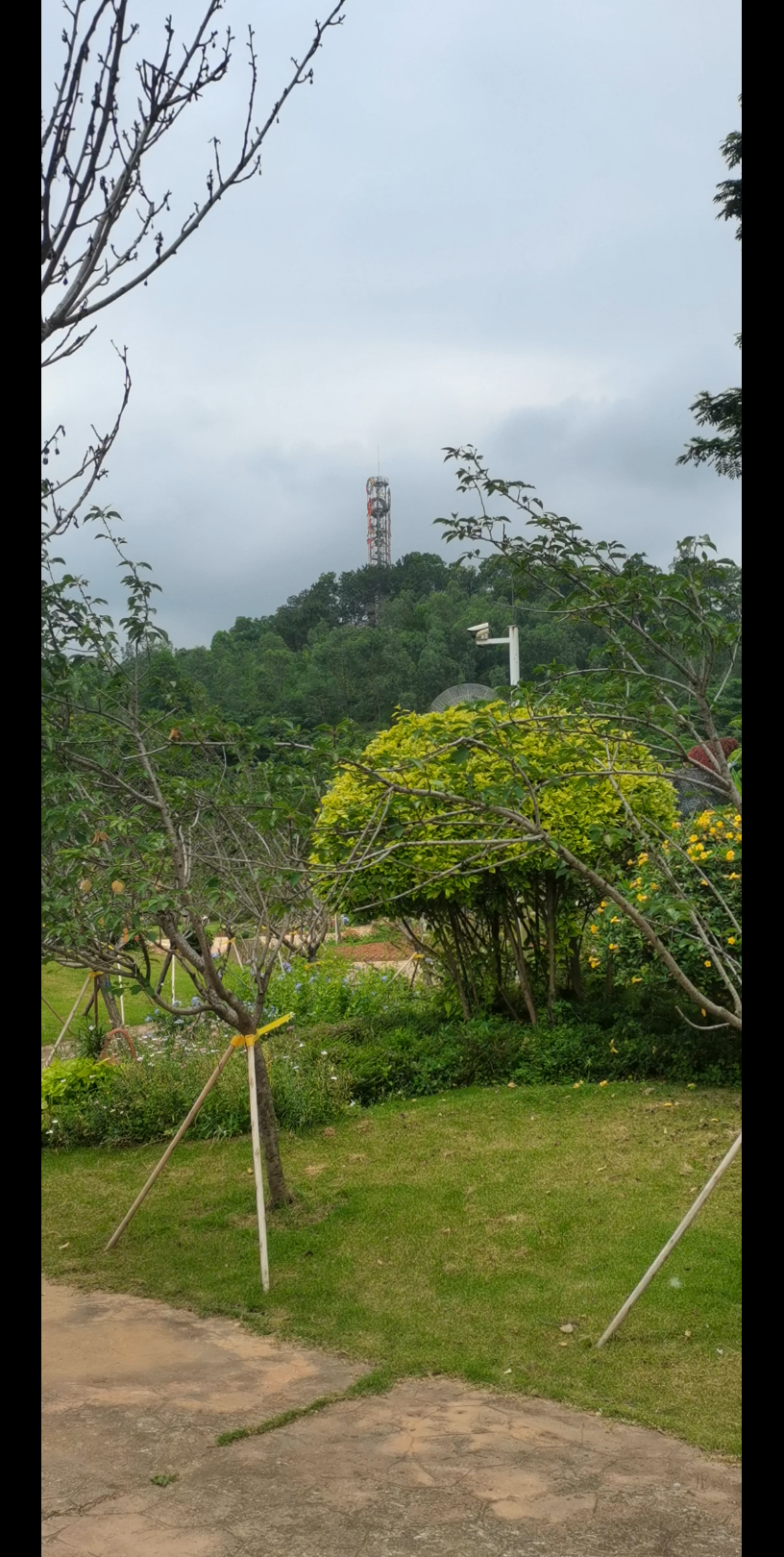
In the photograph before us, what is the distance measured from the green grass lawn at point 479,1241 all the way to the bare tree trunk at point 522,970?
1030 mm

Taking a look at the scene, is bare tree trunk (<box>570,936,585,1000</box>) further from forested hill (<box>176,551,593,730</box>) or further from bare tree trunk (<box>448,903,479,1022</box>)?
forested hill (<box>176,551,593,730</box>)

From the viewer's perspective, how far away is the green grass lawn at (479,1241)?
171 inches

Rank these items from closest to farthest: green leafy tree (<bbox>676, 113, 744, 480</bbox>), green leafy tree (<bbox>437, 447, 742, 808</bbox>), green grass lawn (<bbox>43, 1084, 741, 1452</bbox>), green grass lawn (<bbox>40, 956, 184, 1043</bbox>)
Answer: green leafy tree (<bbox>437, 447, 742, 808</bbox>)
green grass lawn (<bbox>43, 1084, 741, 1452</bbox>)
green grass lawn (<bbox>40, 956, 184, 1043</bbox>)
green leafy tree (<bbox>676, 113, 744, 480</bbox>)

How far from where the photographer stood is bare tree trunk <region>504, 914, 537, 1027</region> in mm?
8547

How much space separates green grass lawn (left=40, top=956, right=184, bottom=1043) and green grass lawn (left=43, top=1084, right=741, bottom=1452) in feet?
14.7

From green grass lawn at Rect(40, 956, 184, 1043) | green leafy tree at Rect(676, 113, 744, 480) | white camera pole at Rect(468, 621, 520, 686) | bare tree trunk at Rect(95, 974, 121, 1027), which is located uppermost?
green leafy tree at Rect(676, 113, 744, 480)

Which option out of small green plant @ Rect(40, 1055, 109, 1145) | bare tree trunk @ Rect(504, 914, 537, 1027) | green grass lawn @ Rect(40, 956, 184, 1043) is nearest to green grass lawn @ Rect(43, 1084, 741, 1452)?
small green plant @ Rect(40, 1055, 109, 1145)

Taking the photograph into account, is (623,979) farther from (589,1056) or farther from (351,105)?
(351,105)

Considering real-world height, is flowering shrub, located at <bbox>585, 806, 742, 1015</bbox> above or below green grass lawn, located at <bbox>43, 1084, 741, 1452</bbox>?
above

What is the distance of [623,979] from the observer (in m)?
7.86

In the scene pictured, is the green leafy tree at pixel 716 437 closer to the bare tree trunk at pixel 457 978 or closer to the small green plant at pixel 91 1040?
the bare tree trunk at pixel 457 978

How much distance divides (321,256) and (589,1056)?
20.4 feet

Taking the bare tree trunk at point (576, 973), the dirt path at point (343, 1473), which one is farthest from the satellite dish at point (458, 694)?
the dirt path at point (343, 1473)
